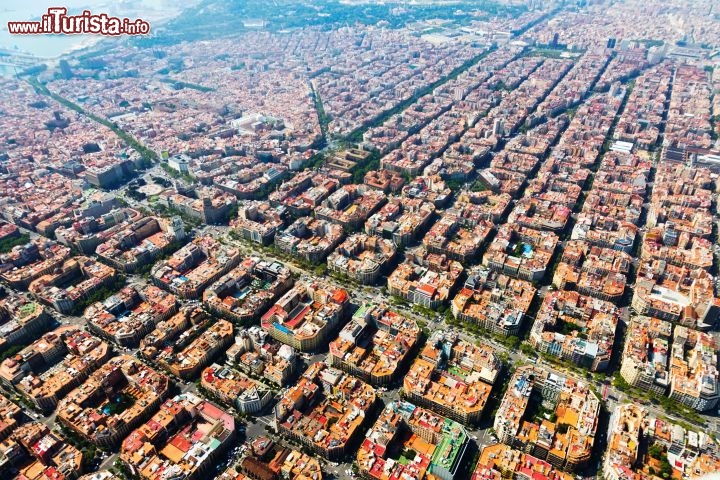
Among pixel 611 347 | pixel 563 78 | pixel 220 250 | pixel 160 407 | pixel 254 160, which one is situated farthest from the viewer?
pixel 563 78

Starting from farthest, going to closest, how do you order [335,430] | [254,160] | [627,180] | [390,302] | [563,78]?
[563,78], [254,160], [627,180], [390,302], [335,430]

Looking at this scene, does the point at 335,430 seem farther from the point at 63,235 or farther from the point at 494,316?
the point at 63,235

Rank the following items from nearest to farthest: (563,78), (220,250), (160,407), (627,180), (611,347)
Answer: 1. (160,407)
2. (611,347)
3. (220,250)
4. (627,180)
5. (563,78)

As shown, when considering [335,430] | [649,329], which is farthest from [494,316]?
[335,430]

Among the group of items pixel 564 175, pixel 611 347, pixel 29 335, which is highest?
pixel 564 175

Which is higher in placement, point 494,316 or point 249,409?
point 494,316

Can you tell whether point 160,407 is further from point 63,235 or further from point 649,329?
point 649,329

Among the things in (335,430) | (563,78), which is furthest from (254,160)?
(563,78)

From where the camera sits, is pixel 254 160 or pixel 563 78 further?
pixel 563 78

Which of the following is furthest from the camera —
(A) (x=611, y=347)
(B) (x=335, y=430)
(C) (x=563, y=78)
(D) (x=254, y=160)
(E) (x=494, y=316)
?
(C) (x=563, y=78)
